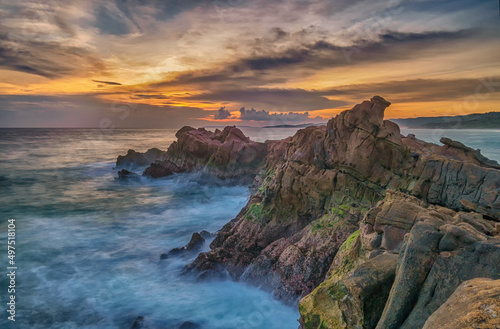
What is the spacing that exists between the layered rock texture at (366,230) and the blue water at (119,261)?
5.77ft

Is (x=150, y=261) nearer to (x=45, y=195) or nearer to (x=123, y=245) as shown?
(x=123, y=245)

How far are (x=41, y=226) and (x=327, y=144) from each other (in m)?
29.0

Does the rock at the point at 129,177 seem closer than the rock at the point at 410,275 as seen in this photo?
No

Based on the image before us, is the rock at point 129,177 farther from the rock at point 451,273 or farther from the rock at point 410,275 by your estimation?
the rock at point 451,273

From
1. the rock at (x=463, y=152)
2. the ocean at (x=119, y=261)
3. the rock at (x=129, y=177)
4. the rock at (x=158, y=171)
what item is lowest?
the ocean at (x=119, y=261)

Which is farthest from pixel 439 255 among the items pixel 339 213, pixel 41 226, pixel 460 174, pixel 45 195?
pixel 45 195

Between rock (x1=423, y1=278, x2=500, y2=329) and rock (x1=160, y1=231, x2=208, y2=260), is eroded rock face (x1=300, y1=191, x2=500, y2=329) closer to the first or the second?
rock (x1=423, y1=278, x2=500, y2=329)

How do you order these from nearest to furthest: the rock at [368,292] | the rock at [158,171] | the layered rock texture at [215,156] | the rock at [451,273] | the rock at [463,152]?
the rock at [451,273]
the rock at [368,292]
the rock at [463,152]
the layered rock texture at [215,156]
the rock at [158,171]

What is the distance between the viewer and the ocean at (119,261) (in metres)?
15.5

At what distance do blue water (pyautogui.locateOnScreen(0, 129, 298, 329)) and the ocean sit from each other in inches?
2.4

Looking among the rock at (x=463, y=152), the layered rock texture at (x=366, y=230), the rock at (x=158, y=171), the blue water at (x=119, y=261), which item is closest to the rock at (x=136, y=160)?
the rock at (x=158, y=171)

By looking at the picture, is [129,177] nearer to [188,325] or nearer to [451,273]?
[188,325]

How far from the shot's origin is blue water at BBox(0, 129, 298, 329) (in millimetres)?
15500

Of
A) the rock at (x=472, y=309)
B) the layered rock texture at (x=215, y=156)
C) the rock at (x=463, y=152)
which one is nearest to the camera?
the rock at (x=472, y=309)
